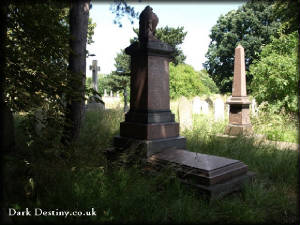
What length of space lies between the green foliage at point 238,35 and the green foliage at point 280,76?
14.2 metres

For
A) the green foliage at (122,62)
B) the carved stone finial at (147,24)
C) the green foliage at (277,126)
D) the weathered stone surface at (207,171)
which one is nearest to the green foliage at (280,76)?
the green foliage at (277,126)

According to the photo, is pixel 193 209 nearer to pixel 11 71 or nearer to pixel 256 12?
pixel 11 71

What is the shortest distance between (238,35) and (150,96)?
83.5 ft

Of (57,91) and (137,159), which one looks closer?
(57,91)

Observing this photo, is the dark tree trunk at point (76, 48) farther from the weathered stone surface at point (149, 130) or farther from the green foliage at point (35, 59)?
the green foliage at point (35, 59)

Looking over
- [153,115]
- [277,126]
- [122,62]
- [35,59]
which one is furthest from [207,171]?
[122,62]

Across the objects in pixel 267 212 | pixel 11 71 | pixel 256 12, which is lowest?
pixel 267 212

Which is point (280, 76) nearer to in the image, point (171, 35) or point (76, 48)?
point (76, 48)

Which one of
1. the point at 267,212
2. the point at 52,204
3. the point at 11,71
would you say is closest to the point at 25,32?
the point at 11,71

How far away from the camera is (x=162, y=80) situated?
4.43 meters

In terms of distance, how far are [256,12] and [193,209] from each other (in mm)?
28295

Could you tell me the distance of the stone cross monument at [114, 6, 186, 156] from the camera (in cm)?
416

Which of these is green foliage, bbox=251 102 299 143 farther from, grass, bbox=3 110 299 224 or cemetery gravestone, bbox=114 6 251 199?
cemetery gravestone, bbox=114 6 251 199

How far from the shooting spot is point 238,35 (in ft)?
85.7
